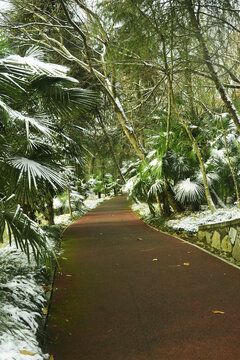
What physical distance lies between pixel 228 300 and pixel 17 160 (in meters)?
3.14

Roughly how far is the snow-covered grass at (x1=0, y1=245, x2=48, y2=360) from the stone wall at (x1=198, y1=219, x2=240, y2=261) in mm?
3356

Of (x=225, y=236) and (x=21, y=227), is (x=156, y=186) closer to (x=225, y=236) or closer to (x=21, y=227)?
(x=225, y=236)

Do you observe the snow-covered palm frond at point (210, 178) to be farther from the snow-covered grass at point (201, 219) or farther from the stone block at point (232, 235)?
the stone block at point (232, 235)

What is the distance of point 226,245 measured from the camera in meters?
5.92

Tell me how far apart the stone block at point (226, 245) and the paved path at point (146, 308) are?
17.7 inches

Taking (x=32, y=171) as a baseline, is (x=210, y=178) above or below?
below

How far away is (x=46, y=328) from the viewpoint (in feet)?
10.9

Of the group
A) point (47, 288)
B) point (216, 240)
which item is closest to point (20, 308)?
point (47, 288)

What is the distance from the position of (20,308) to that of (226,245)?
159 inches

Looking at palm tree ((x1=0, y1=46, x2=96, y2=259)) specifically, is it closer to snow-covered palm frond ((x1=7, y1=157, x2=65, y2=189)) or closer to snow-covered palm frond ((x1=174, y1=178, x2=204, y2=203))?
snow-covered palm frond ((x1=7, y1=157, x2=65, y2=189))

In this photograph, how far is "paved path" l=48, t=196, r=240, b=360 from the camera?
2801 mm

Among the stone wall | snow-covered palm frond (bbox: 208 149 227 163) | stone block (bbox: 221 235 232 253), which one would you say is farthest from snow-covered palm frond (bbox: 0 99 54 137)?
snow-covered palm frond (bbox: 208 149 227 163)

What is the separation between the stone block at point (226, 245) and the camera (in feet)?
19.0

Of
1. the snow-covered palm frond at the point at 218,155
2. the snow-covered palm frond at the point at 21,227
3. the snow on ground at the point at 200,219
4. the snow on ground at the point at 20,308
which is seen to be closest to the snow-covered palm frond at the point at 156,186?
the snow on ground at the point at 200,219
